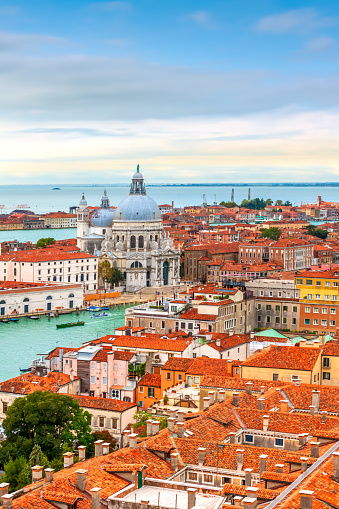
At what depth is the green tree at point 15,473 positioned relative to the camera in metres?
10.7

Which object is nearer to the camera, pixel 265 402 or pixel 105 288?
pixel 265 402

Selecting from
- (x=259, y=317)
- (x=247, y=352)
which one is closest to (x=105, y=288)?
(x=259, y=317)

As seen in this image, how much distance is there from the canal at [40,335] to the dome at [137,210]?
1239 cm

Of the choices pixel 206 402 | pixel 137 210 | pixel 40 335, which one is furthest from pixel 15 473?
pixel 137 210

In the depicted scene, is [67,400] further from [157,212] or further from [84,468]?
[157,212]

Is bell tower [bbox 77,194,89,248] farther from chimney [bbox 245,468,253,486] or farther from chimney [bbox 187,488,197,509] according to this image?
chimney [bbox 187,488,197,509]

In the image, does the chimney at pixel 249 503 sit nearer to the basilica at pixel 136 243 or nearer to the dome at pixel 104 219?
the basilica at pixel 136 243

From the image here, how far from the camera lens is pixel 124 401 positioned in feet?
49.4

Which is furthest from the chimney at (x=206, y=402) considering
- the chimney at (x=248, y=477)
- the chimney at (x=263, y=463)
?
the chimney at (x=248, y=477)

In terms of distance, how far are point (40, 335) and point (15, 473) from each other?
19.4 m

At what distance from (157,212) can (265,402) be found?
129 ft

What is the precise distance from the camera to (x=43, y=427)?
12.4 metres

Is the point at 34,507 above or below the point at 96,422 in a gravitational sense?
above

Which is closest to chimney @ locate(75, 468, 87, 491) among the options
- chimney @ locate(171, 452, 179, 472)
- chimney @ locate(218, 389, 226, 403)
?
chimney @ locate(171, 452, 179, 472)
